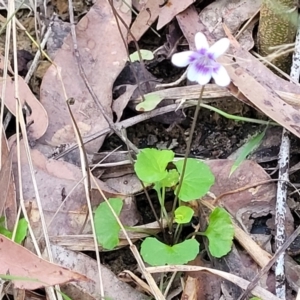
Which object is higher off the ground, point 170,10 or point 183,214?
point 170,10

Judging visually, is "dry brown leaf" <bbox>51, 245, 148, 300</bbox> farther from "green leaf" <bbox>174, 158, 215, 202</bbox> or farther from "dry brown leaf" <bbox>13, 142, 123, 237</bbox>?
"green leaf" <bbox>174, 158, 215, 202</bbox>

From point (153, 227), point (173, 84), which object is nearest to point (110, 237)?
point (153, 227)

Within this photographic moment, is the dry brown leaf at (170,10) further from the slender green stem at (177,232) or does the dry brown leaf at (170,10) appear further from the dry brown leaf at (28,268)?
the dry brown leaf at (28,268)

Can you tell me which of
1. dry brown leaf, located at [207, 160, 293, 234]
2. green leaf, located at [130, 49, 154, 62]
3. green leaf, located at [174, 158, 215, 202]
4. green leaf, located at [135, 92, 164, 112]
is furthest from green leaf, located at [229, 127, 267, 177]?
green leaf, located at [130, 49, 154, 62]

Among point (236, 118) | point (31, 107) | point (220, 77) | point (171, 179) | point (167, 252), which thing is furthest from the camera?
point (31, 107)

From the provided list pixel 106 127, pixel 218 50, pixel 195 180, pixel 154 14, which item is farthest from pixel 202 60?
pixel 154 14

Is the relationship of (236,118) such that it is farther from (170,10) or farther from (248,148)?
(170,10)

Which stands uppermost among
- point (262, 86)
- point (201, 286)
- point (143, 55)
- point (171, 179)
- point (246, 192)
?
point (143, 55)

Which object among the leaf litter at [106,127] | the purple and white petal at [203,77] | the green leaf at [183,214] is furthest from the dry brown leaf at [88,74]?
the purple and white petal at [203,77]
